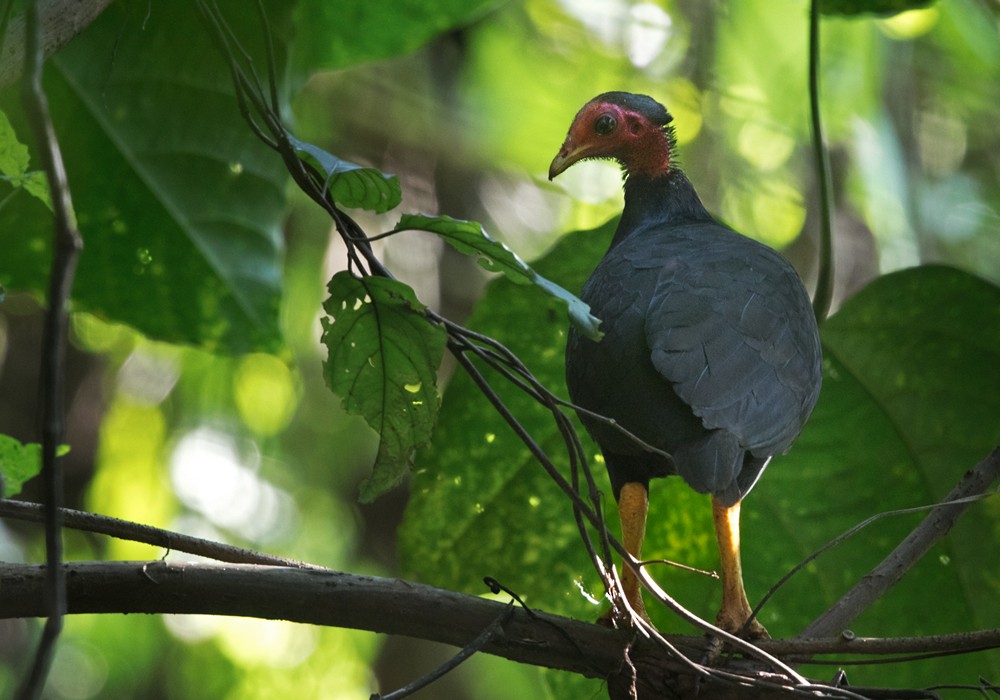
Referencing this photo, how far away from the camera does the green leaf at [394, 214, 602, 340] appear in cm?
133

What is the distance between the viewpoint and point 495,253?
139cm

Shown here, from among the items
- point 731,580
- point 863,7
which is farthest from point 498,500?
point 863,7

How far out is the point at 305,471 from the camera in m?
6.00

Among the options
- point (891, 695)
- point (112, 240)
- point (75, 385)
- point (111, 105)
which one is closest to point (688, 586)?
point (891, 695)

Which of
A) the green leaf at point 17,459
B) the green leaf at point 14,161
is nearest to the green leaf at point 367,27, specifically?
the green leaf at point 14,161

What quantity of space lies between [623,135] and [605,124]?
0.06 metres

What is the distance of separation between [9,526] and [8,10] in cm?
438

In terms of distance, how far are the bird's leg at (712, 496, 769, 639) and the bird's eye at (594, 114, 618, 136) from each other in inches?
33.9

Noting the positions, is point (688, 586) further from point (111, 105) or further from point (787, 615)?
point (111, 105)

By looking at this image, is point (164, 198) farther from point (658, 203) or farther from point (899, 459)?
point (899, 459)

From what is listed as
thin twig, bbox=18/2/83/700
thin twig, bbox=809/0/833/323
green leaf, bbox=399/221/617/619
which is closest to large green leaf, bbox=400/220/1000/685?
green leaf, bbox=399/221/617/619

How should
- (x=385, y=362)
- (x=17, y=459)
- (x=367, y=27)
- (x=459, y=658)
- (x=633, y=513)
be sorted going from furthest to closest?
(x=367, y=27) → (x=633, y=513) → (x=385, y=362) → (x=17, y=459) → (x=459, y=658)

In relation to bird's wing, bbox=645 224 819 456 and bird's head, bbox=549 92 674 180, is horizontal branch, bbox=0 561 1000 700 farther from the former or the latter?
bird's head, bbox=549 92 674 180

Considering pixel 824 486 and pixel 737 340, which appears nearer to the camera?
pixel 737 340
